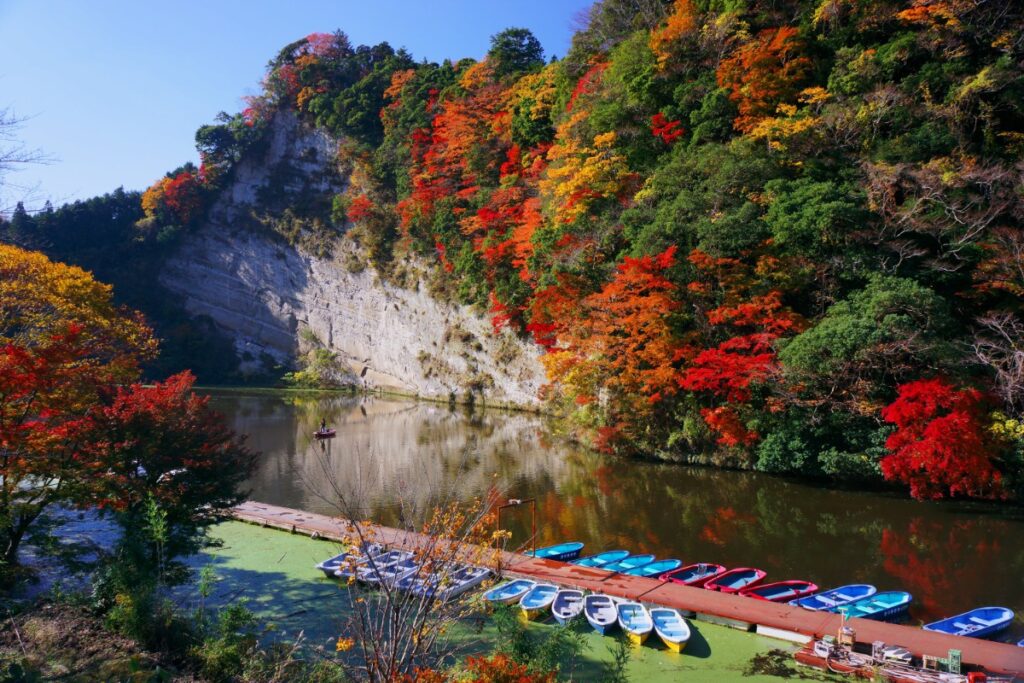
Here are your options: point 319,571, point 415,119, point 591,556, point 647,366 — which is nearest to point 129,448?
point 319,571

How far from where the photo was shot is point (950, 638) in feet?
31.6

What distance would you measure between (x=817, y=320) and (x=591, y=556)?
11.2m

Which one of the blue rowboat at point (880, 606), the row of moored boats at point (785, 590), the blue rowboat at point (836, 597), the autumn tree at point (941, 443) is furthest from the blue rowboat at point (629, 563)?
the autumn tree at point (941, 443)

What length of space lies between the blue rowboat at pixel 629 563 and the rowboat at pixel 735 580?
1.41 metres

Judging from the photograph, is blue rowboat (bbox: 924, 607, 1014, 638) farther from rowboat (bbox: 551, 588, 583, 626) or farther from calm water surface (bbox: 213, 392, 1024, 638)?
rowboat (bbox: 551, 588, 583, 626)

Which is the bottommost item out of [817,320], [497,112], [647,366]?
[647,366]

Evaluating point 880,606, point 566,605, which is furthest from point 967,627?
point 566,605

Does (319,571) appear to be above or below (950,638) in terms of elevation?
below

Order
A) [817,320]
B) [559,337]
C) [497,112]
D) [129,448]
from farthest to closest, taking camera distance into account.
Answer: [497,112] < [559,337] < [817,320] < [129,448]

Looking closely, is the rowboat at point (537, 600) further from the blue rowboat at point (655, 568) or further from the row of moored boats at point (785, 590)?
the blue rowboat at point (655, 568)

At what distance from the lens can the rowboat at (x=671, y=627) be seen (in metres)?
9.68

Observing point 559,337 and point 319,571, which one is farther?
point 559,337

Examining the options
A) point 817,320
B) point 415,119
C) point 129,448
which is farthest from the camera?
point 415,119

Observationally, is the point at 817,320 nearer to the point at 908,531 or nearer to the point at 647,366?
the point at 647,366
